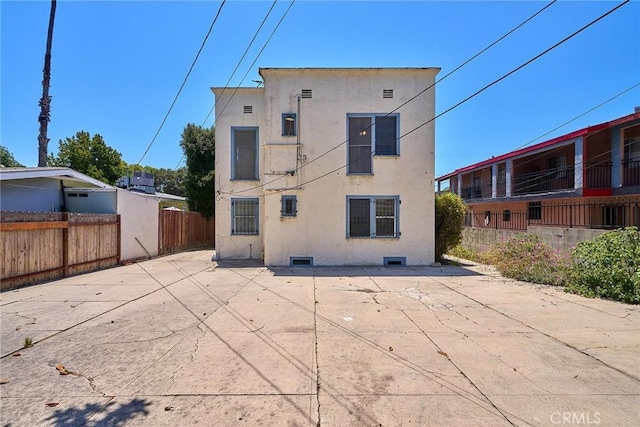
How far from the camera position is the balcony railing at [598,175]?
14.3m

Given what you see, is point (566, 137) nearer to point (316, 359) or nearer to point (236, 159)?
point (236, 159)

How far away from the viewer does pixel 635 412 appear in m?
2.79

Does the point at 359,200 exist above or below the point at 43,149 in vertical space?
below

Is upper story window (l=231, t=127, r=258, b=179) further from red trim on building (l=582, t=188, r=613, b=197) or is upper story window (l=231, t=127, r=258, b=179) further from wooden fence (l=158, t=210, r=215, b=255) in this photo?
red trim on building (l=582, t=188, r=613, b=197)

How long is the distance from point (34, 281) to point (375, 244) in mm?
9914

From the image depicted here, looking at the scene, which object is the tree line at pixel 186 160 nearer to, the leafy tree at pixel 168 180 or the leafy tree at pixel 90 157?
the leafy tree at pixel 90 157

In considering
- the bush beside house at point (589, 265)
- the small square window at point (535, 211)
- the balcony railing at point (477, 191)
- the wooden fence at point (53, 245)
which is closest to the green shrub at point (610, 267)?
the bush beside house at point (589, 265)

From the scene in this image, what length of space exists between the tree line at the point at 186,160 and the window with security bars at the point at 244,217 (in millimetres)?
5900

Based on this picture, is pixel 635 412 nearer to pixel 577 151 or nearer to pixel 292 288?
pixel 292 288

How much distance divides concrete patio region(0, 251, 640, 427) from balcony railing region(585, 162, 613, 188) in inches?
424

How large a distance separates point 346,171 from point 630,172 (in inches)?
500

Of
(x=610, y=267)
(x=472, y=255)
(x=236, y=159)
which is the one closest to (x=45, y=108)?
(x=236, y=159)

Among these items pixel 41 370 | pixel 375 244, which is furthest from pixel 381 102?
pixel 41 370

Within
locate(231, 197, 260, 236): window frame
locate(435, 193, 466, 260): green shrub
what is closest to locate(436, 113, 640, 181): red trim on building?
locate(435, 193, 466, 260): green shrub
